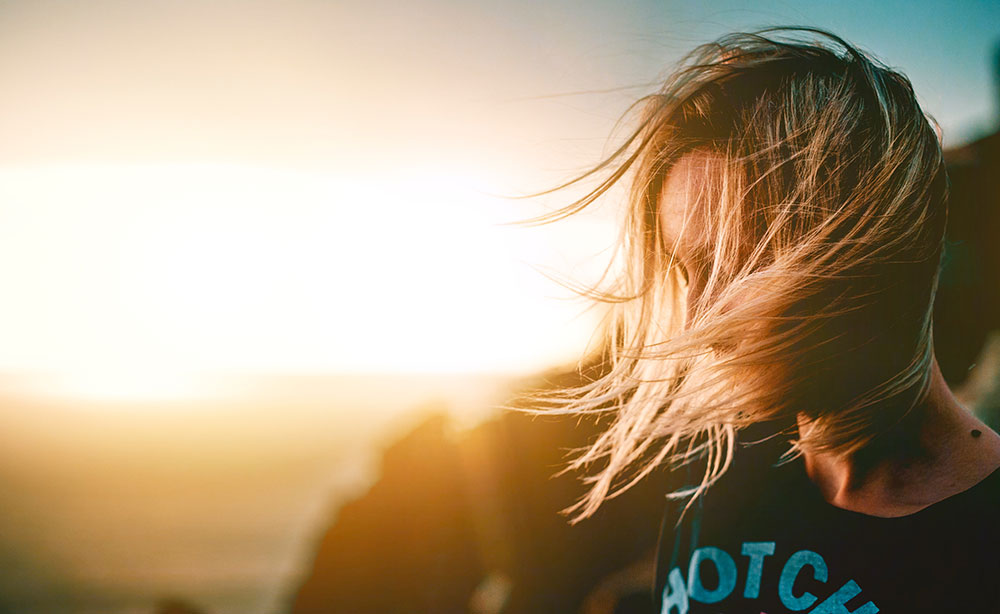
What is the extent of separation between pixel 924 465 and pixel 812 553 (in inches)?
8.4

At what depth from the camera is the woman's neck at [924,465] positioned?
0.74 metres

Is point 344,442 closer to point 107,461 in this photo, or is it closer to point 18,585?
point 107,461

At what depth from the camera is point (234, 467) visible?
1412 cm

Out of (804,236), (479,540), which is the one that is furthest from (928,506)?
(479,540)

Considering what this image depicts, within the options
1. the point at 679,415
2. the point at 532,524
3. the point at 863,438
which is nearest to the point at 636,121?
the point at 679,415

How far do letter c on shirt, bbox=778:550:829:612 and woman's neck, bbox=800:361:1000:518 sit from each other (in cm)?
10

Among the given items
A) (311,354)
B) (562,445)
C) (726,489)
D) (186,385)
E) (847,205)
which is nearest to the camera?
(847,205)

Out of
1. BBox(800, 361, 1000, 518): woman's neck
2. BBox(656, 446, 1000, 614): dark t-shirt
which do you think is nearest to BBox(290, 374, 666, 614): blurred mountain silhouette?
BBox(656, 446, 1000, 614): dark t-shirt

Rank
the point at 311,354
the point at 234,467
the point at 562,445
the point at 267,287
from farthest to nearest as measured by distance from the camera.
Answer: the point at 234,467, the point at 311,354, the point at 267,287, the point at 562,445

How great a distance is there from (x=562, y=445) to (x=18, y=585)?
31.6ft

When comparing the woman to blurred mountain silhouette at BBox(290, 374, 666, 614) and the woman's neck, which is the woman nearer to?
the woman's neck

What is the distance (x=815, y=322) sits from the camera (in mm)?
859

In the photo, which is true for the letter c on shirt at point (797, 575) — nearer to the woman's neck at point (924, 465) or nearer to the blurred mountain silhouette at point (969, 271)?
the woman's neck at point (924, 465)

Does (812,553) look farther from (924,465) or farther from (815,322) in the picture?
(815,322)
